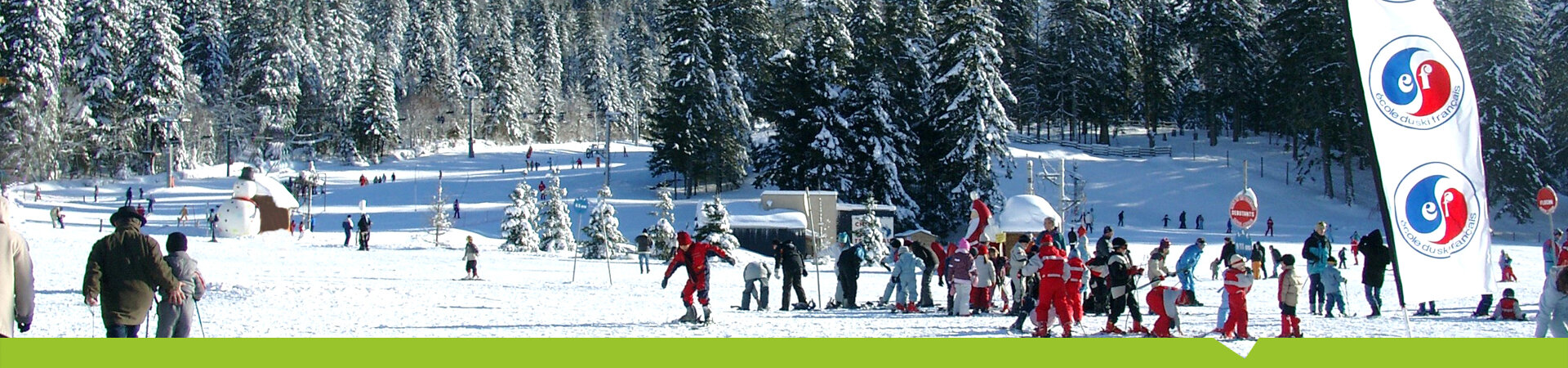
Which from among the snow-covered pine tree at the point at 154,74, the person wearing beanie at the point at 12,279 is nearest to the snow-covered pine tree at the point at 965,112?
the snow-covered pine tree at the point at 154,74

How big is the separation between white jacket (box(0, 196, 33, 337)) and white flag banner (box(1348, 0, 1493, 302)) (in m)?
8.61

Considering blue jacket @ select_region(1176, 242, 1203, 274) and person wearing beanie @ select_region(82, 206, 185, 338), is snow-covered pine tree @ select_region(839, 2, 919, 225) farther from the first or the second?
person wearing beanie @ select_region(82, 206, 185, 338)

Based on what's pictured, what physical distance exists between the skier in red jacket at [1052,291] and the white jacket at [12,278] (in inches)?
299

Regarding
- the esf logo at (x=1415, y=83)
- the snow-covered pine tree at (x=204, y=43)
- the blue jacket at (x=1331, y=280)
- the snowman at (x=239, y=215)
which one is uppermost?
the snow-covered pine tree at (x=204, y=43)

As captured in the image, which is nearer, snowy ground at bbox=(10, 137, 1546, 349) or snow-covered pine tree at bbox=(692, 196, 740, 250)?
snowy ground at bbox=(10, 137, 1546, 349)

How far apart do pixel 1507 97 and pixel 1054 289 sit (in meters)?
43.5

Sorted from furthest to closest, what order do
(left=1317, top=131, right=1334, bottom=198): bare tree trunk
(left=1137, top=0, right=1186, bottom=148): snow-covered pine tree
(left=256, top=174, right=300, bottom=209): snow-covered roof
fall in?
(left=1137, top=0, right=1186, bottom=148): snow-covered pine tree < (left=1317, top=131, right=1334, bottom=198): bare tree trunk < (left=256, top=174, right=300, bottom=209): snow-covered roof

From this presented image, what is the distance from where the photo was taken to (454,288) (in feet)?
61.3

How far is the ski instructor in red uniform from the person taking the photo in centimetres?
1283

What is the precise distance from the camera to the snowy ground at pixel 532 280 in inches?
496

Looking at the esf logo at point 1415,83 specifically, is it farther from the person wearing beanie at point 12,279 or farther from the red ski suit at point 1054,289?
the person wearing beanie at point 12,279

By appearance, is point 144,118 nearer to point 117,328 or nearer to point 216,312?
point 216,312

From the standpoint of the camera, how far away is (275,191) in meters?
25.0

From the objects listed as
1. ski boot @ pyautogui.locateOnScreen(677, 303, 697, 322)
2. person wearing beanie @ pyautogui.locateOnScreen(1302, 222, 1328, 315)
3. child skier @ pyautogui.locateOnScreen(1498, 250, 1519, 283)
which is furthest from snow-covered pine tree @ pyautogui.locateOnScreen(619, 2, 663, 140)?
ski boot @ pyautogui.locateOnScreen(677, 303, 697, 322)
